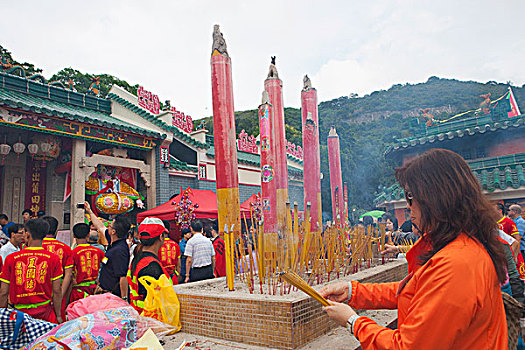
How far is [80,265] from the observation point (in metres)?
3.39

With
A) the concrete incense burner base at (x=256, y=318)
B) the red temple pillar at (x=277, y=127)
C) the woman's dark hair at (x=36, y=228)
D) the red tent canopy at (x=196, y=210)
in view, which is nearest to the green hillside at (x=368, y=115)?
the red tent canopy at (x=196, y=210)

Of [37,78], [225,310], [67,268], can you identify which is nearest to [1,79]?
[37,78]

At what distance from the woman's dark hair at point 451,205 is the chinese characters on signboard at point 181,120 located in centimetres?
908

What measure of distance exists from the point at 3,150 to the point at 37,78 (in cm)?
185

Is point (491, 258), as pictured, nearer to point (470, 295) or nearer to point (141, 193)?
point (470, 295)

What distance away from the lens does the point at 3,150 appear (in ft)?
23.2

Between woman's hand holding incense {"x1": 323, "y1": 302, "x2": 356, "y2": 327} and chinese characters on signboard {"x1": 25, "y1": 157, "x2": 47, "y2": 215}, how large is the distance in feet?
27.4

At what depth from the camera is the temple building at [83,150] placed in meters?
7.13

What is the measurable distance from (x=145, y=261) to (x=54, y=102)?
707 centimetres

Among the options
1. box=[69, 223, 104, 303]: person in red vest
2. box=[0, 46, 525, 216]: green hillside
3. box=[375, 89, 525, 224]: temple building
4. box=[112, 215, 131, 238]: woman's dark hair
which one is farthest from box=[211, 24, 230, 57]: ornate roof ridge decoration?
box=[375, 89, 525, 224]: temple building

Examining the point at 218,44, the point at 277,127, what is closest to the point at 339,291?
the point at 218,44

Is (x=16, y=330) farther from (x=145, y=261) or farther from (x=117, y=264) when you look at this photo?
(x=117, y=264)

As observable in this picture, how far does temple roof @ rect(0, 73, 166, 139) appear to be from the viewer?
21.6 feet

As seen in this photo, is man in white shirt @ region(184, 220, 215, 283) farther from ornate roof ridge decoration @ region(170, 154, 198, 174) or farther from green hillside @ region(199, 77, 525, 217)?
green hillside @ region(199, 77, 525, 217)
